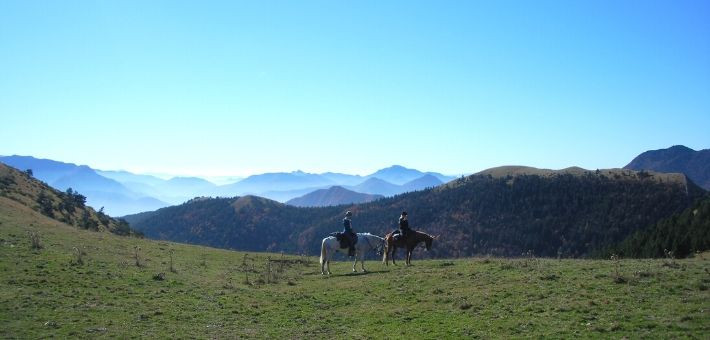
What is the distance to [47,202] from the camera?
186ft

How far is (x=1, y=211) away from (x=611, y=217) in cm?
15919

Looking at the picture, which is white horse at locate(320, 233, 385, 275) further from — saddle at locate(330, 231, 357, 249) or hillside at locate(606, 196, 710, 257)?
hillside at locate(606, 196, 710, 257)

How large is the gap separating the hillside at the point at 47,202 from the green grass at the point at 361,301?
2702cm

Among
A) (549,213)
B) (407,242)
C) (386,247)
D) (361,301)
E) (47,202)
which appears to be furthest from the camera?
(549,213)

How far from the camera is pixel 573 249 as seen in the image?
14375cm

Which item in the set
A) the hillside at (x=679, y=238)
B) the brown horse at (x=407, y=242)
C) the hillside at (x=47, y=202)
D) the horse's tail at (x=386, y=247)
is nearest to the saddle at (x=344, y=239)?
the horse's tail at (x=386, y=247)

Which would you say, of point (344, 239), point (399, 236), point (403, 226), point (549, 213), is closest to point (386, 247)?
point (399, 236)

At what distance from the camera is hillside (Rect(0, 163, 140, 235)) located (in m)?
51.4

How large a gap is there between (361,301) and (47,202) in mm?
51793

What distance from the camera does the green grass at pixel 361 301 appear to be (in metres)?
13.9

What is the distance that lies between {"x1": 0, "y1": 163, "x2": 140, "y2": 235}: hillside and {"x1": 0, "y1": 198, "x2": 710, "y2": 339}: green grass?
2702cm

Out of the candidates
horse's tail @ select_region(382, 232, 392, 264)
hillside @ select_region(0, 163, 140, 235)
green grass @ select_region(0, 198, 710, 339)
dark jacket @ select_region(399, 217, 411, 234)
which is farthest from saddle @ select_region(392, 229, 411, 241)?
hillside @ select_region(0, 163, 140, 235)

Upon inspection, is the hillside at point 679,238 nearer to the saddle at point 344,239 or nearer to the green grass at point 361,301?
the saddle at point 344,239

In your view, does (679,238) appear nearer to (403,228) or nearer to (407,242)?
(407,242)
